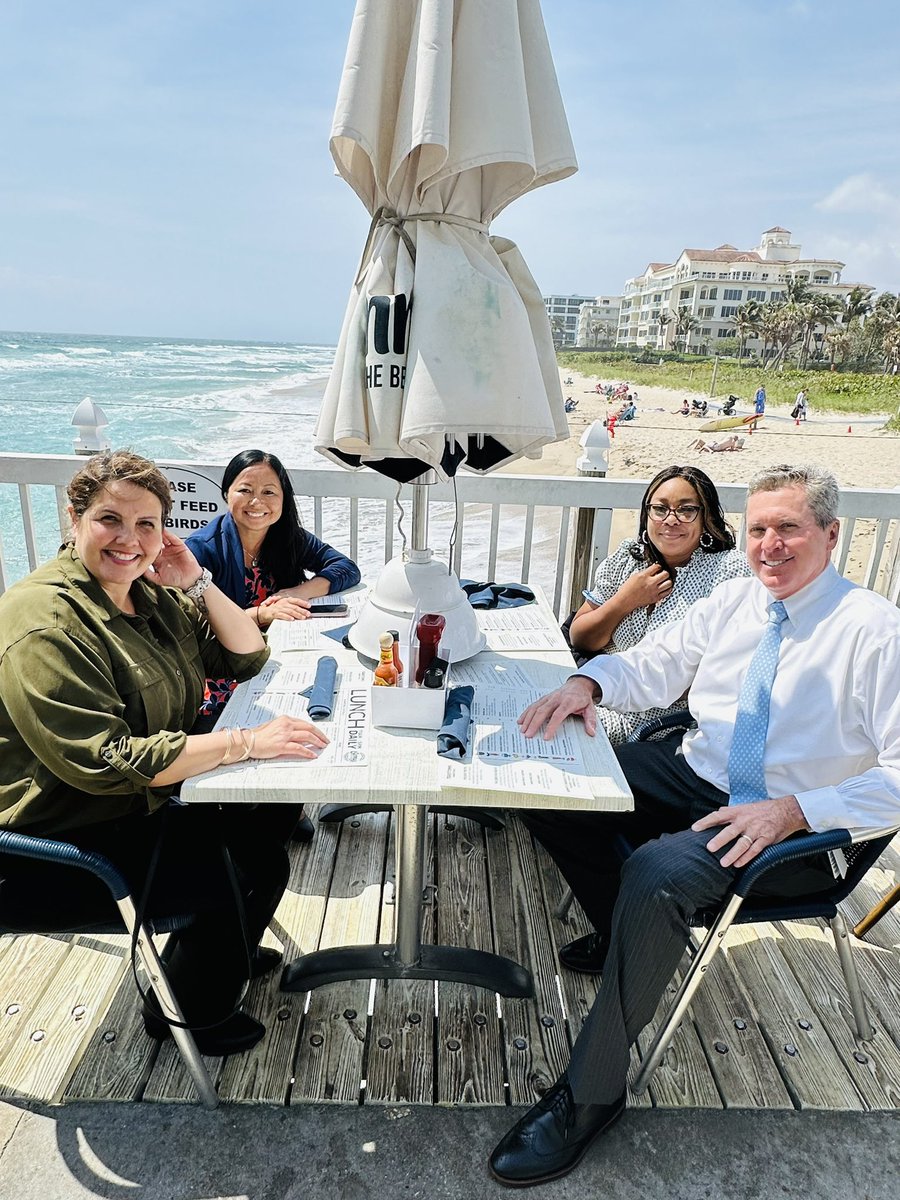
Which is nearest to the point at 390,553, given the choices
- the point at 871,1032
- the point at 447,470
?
the point at 447,470

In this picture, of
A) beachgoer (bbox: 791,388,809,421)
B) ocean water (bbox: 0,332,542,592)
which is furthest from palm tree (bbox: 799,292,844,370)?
ocean water (bbox: 0,332,542,592)

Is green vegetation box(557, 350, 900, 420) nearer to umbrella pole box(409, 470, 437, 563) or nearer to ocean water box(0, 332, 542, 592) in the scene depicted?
ocean water box(0, 332, 542, 592)

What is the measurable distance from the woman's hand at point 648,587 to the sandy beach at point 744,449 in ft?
48.3

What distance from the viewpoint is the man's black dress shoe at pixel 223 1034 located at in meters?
1.59

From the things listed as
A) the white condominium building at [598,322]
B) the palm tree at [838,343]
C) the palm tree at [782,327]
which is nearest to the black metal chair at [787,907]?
the palm tree at [782,327]

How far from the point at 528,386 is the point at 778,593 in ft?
2.67

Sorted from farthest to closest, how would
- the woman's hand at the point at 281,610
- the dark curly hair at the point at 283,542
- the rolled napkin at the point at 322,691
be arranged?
the dark curly hair at the point at 283,542
the woman's hand at the point at 281,610
the rolled napkin at the point at 322,691

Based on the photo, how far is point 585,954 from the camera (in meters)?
1.91

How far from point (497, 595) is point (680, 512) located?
2.06 ft

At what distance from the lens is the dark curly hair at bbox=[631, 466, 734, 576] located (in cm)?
212

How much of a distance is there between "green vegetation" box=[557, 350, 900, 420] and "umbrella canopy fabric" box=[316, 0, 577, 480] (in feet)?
108

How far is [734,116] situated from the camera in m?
46.5

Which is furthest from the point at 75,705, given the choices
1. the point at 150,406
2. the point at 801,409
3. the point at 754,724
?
the point at 801,409

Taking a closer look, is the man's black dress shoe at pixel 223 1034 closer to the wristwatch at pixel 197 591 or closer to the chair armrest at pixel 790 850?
the wristwatch at pixel 197 591
